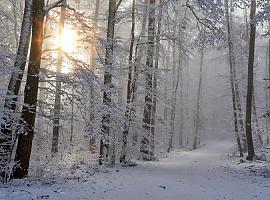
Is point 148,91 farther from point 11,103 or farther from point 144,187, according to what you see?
point 11,103

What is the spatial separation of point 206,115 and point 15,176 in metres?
62.6

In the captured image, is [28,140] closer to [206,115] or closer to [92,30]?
[92,30]

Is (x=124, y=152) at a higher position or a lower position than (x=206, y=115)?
lower

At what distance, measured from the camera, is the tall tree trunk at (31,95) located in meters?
10.8

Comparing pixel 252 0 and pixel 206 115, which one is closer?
pixel 252 0

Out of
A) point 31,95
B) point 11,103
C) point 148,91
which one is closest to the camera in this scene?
point 11,103

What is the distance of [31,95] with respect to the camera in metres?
10.9

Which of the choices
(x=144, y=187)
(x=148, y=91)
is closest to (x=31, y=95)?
(x=144, y=187)

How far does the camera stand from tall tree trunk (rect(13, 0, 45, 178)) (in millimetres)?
10789

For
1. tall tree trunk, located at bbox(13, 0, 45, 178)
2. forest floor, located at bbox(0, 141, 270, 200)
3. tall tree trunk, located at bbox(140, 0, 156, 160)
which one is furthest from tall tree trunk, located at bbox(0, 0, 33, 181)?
tall tree trunk, located at bbox(140, 0, 156, 160)

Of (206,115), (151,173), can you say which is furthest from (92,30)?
(206,115)

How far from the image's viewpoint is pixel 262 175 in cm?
1495

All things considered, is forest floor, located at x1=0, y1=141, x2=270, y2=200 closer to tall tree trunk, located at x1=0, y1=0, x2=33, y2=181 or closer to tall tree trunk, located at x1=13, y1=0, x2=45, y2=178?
tall tree trunk, located at x1=0, y1=0, x2=33, y2=181

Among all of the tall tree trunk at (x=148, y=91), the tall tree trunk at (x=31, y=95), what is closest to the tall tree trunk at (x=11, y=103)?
the tall tree trunk at (x=31, y=95)
